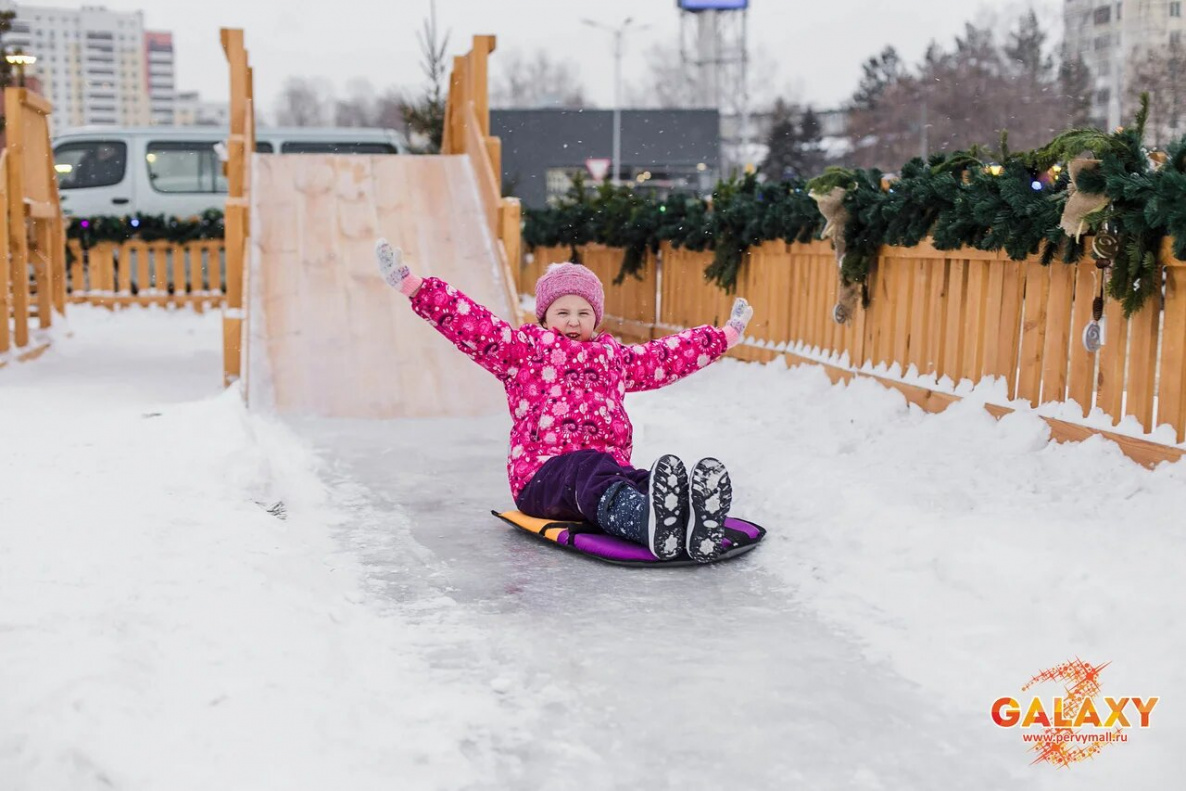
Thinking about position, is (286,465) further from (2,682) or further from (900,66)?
(900,66)

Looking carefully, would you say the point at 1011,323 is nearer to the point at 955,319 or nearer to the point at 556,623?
the point at 955,319

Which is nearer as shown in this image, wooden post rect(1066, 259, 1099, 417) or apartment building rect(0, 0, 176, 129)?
wooden post rect(1066, 259, 1099, 417)

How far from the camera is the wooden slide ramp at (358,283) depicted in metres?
7.53

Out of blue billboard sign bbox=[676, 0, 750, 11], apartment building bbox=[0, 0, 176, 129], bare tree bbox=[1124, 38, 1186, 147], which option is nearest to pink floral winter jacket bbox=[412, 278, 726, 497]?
bare tree bbox=[1124, 38, 1186, 147]

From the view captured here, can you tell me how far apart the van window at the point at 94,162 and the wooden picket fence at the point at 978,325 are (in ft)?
40.2

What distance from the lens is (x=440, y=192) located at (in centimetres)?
986

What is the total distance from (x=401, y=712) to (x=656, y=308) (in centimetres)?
828

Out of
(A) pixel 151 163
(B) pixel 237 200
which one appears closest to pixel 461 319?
(B) pixel 237 200

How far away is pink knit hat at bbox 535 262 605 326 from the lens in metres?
4.90

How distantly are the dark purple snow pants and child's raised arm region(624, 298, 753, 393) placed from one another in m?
0.57

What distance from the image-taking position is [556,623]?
351 centimetres

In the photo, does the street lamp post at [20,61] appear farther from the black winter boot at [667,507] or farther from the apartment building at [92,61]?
the apartment building at [92,61]

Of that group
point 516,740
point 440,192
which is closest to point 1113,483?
point 516,740

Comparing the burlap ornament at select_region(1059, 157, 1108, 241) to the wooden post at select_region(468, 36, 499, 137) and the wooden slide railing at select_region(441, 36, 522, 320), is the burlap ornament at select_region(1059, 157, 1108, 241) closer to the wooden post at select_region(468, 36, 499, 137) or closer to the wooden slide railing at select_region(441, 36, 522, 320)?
the wooden slide railing at select_region(441, 36, 522, 320)
